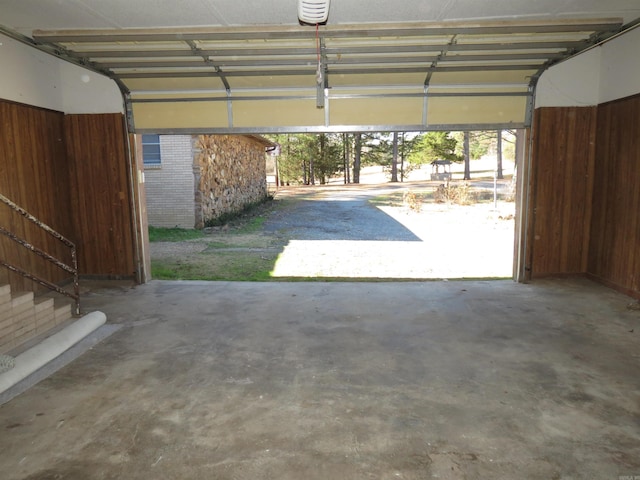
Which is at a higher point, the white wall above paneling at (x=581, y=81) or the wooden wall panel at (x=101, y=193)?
the white wall above paneling at (x=581, y=81)

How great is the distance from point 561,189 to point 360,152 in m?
35.5

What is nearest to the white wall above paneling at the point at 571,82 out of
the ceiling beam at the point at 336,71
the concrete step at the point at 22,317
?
the ceiling beam at the point at 336,71

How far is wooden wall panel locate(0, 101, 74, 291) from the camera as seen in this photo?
6.14 meters

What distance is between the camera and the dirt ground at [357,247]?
29.6ft

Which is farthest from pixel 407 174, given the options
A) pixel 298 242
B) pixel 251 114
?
pixel 251 114

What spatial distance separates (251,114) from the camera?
704 cm

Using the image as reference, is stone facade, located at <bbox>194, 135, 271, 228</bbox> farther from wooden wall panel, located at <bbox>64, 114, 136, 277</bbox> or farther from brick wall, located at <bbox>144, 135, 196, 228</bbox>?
wooden wall panel, located at <bbox>64, 114, 136, 277</bbox>

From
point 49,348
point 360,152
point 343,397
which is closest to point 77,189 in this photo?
point 49,348

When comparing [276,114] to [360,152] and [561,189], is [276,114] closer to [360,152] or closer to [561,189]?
[561,189]

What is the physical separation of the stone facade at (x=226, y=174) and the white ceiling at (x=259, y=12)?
9412mm

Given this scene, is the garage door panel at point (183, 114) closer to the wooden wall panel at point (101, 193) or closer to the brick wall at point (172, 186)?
the wooden wall panel at point (101, 193)

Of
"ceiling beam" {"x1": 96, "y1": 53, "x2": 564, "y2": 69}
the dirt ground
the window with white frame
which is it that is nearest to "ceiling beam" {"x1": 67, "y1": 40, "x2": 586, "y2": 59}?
"ceiling beam" {"x1": 96, "y1": 53, "x2": 564, "y2": 69}

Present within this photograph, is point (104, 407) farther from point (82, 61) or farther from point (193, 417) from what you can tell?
point (82, 61)

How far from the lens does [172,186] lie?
564 inches
